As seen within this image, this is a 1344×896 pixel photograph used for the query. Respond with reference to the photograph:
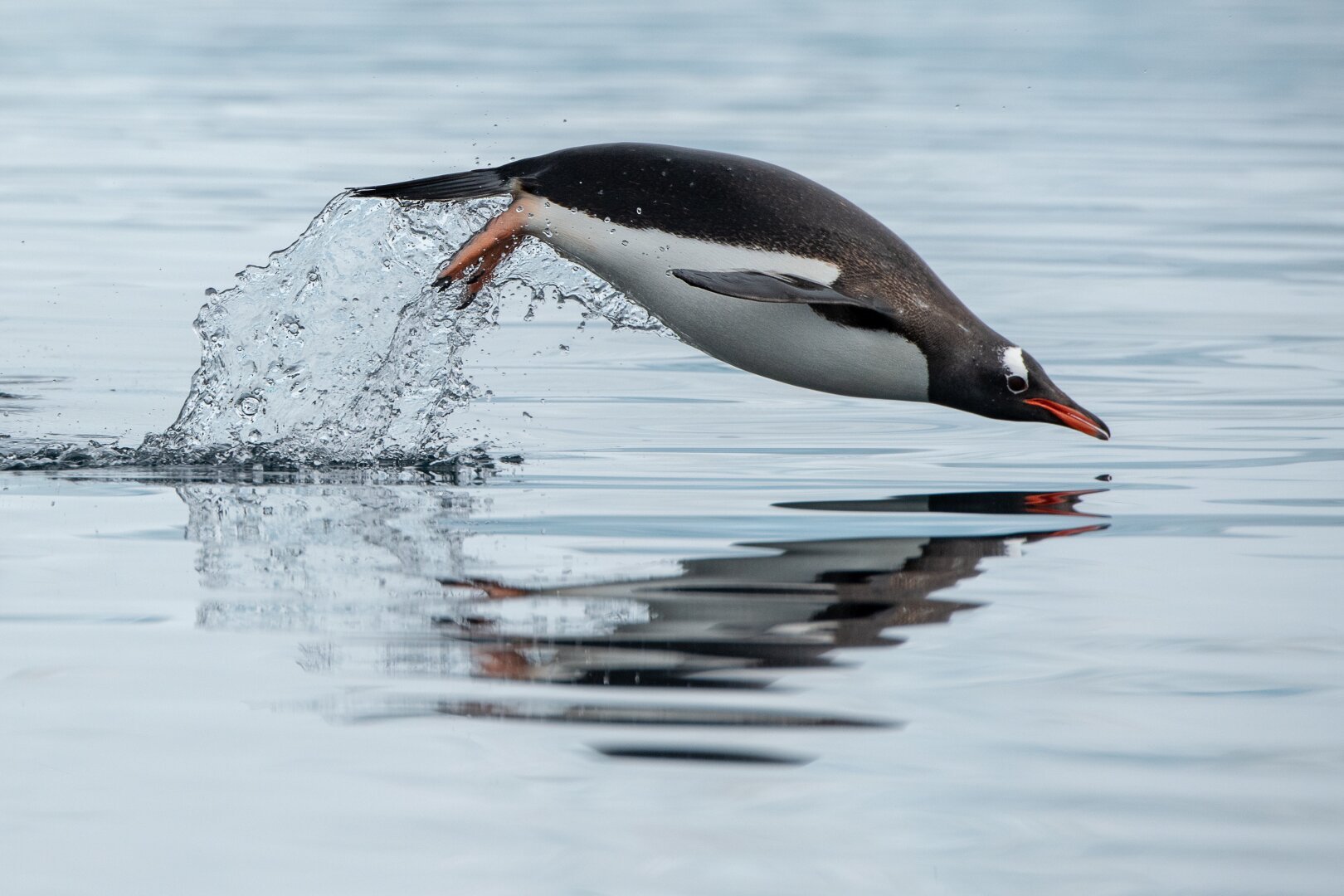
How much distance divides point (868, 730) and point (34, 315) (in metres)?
6.87

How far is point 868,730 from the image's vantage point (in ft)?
12.1

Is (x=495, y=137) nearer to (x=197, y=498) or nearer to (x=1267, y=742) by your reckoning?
(x=197, y=498)

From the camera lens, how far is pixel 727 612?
4.43m

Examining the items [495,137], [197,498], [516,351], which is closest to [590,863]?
[197,498]

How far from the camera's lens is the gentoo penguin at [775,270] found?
632cm

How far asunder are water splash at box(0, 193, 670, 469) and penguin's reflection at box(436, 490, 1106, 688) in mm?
1820

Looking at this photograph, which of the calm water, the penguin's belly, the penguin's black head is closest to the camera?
the calm water

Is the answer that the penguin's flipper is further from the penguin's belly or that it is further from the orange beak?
the orange beak

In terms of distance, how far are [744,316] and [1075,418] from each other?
1.04 meters

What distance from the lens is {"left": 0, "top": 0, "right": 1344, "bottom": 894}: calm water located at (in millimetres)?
3193

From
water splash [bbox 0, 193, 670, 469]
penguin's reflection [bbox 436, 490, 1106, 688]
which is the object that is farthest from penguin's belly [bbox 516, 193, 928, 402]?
penguin's reflection [bbox 436, 490, 1106, 688]

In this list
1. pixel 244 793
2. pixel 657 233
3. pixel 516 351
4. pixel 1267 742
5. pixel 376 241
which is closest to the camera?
pixel 244 793

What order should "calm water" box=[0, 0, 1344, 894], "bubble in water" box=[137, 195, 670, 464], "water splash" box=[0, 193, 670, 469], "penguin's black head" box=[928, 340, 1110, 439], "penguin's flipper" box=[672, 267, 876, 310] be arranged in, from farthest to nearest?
"bubble in water" box=[137, 195, 670, 464]
"water splash" box=[0, 193, 670, 469]
"penguin's black head" box=[928, 340, 1110, 439]
"penguin's flipper" box=[672, 267, 876, 310]
"calm water" box=[0, 0, 1344, 894]

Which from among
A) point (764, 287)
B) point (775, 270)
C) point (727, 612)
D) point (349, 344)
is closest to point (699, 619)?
point (727, 612)
